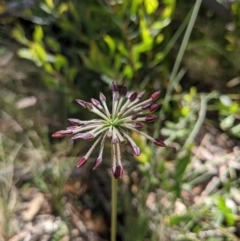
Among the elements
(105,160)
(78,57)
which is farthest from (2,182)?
(78,57)

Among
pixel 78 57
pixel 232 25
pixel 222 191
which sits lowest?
pixel 222 191

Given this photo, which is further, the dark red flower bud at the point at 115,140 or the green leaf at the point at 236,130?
the green leaf at the point at 236,130

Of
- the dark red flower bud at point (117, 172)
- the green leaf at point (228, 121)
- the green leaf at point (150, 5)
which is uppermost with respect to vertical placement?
the green leaf at point (150, 5)

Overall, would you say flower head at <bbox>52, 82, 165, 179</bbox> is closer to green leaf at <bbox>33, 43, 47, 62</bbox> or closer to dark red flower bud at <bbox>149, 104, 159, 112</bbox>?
dark red flower bud at <bbox>149, 104, 159, 112</bbox>

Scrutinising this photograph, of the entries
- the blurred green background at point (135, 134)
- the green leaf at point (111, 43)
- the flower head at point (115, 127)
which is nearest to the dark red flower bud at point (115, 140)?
the flower head at point (115, 127)

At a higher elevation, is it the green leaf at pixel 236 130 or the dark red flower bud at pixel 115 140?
the green leaf at pixel 236 130

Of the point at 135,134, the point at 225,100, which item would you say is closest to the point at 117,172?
the point at 135,134

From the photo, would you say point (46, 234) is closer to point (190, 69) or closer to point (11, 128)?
point (11, 128)

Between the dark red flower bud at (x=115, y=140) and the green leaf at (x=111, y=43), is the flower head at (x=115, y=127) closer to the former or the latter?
the dark red flower bud at (x=115, y=140)
